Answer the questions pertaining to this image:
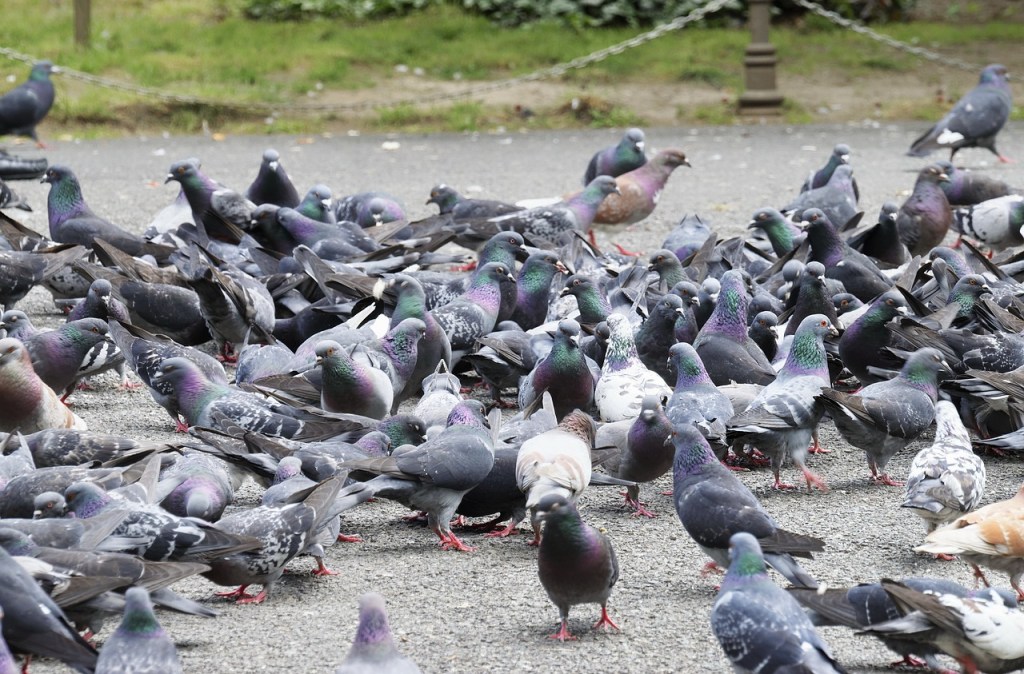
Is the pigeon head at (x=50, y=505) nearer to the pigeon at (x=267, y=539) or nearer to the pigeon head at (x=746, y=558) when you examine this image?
the pigeon at (x=267, y=539)

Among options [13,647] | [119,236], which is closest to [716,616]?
[13,647]

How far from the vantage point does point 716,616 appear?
352cm

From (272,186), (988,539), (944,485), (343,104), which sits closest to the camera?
(988,539)

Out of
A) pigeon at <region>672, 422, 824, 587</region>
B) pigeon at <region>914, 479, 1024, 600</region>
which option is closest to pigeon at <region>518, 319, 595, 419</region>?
pigeon at <region>672, 422, 824, 587</region>

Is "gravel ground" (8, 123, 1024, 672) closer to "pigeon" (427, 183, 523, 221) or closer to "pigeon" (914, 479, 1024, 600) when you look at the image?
"pigeon" (914, 479, 1024, 600)

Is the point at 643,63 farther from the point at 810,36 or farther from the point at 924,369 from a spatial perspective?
the point at 924,369

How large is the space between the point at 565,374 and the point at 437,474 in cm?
125

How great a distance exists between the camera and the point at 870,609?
12.1 ft

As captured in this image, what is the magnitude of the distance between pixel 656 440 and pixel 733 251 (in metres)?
3.16

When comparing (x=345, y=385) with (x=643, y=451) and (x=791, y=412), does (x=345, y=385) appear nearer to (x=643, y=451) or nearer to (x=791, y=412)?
(x=643, y=451)

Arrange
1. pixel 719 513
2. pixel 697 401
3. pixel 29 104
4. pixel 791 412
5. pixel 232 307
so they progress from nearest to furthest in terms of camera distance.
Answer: pixel 719 513
pixel 791 412
pixel 697 401
pixel 232 307
pixel 29 104

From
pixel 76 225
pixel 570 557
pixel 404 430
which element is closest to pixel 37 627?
pixel 570 557

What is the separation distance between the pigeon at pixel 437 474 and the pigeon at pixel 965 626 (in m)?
1.57

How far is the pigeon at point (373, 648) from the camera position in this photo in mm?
3248
